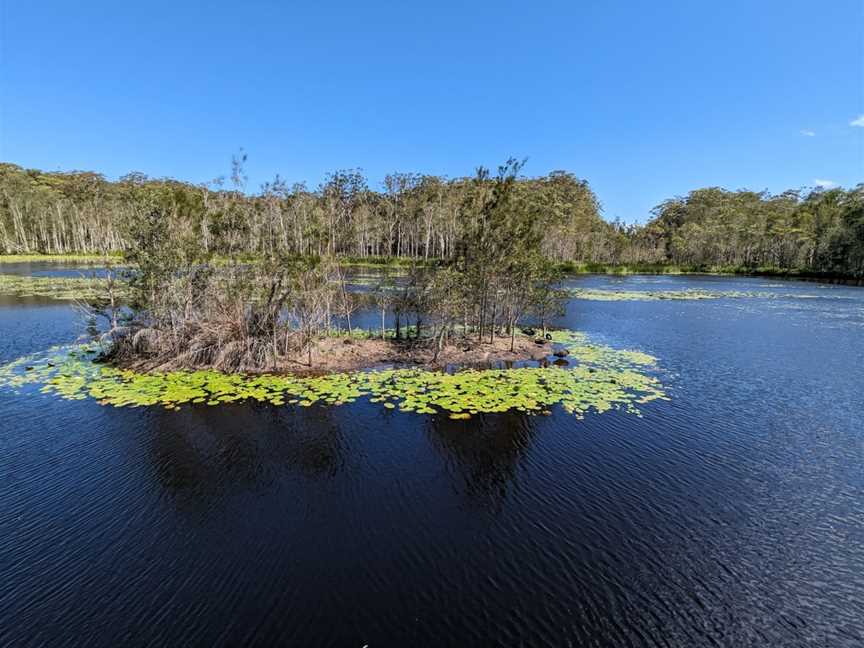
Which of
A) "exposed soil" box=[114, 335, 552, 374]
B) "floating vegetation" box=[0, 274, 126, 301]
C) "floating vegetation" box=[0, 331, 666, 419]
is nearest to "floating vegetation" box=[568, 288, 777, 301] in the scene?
"exposed soil" box=[114, 335, 552, 374]

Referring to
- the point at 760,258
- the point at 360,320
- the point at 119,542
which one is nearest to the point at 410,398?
the point at 119,542

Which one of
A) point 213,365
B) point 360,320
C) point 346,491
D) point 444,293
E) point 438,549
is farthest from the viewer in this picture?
point 360,320

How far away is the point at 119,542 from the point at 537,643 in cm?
833

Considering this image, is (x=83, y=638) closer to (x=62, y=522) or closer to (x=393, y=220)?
(x=62, y=522)

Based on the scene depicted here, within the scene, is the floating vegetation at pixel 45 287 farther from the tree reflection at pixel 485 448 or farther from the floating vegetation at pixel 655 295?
the floating vegetation at pixel 655 295

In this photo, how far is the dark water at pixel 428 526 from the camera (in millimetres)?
A: 6918

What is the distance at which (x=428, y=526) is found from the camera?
9273 mm

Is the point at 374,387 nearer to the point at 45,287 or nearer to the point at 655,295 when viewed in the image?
the point at 655,295

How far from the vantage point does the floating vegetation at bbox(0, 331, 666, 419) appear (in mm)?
16094

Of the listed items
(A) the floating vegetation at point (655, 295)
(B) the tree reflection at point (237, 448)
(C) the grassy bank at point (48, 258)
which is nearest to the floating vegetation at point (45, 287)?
(C) the grassy bank at point (48, 258)

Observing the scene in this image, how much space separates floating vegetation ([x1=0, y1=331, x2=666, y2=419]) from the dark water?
1.03 metres

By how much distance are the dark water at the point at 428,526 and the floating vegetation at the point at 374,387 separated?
1030mm

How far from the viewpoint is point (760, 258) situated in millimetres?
108500

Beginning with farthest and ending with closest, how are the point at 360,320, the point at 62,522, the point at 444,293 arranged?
the point at 360,320, the point at 444,293, the point at 62,522
